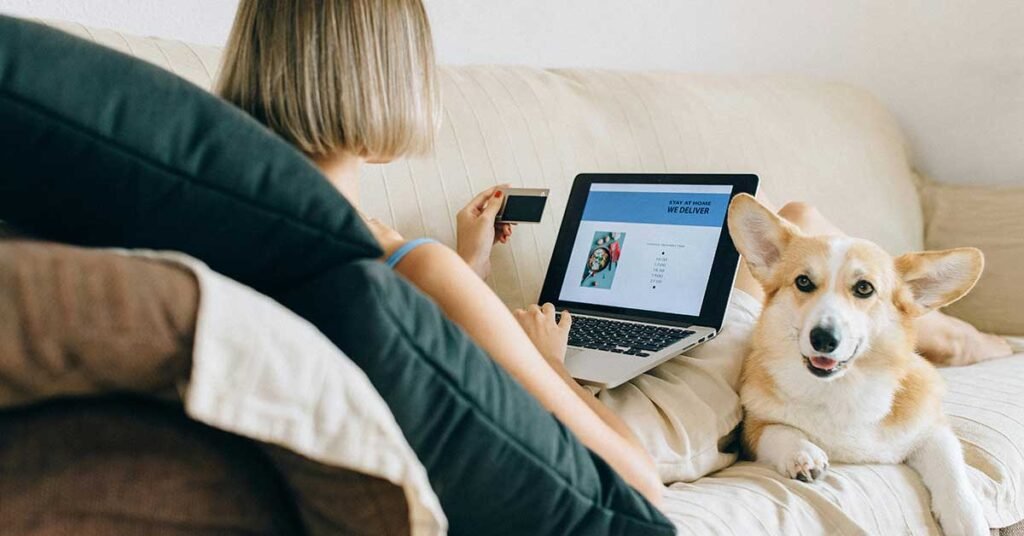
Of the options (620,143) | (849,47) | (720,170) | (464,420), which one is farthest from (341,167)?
(849,47)

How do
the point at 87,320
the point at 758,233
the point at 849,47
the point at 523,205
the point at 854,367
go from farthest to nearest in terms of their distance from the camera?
the point at 849,47 → the point at 523,205 → the point at 758,233 → the point at 854,367 → the point at 87,320

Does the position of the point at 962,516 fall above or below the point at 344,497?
below

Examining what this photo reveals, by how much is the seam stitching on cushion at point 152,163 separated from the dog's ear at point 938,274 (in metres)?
0.96

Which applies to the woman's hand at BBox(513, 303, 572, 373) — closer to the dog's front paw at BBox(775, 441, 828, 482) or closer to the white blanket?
the dog's front paw at BBox(775, 441, 828, 482)

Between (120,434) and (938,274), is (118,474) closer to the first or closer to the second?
(120,434)

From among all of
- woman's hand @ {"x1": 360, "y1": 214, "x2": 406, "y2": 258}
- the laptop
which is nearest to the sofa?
the laptop

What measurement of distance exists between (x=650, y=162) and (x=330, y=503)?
1.47 meters

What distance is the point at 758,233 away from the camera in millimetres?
1491

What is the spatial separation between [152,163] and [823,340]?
940 millimetres

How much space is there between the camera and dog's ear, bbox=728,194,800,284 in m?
1.46

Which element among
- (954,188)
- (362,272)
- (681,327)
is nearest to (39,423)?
(362,272)

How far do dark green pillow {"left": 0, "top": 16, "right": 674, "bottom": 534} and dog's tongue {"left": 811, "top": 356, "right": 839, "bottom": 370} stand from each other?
0.65 metres

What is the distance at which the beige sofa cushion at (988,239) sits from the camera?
2.36 metres

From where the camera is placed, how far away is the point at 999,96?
272cm
